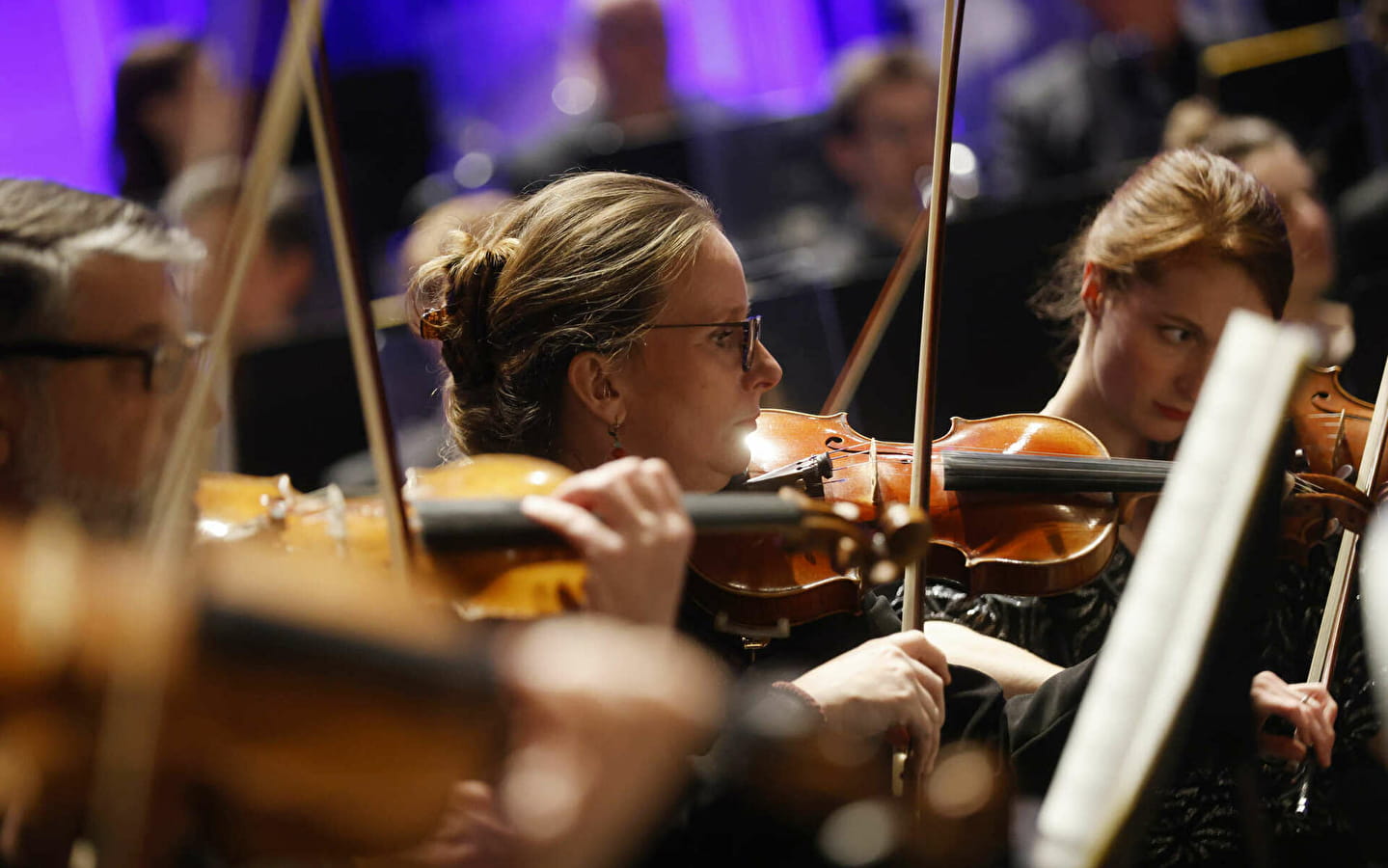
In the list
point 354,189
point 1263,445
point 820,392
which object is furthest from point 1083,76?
point 1263,445

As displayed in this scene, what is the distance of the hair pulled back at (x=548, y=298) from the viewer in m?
1.46

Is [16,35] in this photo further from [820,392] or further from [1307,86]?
[1307,86]

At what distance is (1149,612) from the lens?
2.51 feet

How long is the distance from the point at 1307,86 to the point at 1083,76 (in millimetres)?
535

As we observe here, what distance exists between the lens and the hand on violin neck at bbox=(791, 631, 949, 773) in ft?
3.97

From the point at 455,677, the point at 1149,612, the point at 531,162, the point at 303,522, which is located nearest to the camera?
the point at 455,677

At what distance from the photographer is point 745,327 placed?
59.1 inches

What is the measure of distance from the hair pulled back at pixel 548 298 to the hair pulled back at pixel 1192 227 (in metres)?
0.70

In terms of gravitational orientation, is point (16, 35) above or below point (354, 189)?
above

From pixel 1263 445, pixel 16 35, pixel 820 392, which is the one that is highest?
pixel 16 35

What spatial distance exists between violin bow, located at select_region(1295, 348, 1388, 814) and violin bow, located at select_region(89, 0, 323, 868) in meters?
1.36

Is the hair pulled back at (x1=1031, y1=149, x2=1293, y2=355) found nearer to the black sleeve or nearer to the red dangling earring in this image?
the black sleeve

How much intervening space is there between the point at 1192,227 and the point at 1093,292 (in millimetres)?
173

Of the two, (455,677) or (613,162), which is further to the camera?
(613,162)
